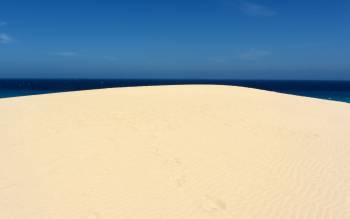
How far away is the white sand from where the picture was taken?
4.44 m

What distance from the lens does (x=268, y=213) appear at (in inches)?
173

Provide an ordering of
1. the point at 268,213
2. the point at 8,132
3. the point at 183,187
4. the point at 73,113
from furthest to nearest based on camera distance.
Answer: the point at 73,113 < the point at 8,132 < the point at 183,187 < the point at 268,213

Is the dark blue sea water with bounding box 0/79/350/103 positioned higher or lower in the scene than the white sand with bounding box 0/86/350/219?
lower

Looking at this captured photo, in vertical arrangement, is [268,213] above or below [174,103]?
below

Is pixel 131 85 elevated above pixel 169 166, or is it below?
below

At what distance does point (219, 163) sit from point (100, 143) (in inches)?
119

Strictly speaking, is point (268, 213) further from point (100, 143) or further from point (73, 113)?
point (73, 113)

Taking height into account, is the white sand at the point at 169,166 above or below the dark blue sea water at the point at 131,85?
above

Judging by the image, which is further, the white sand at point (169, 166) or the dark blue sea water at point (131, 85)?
→ the dark blue sea water at point (131, 85)

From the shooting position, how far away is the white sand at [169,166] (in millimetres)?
4441

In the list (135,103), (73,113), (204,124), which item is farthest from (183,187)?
(135,103)

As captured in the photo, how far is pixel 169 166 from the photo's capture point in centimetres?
603

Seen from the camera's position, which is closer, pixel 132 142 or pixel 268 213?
pixel 268 213

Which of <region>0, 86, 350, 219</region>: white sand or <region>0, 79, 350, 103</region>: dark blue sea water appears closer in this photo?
<region>0, 86, 350, 219</region>: white sand
